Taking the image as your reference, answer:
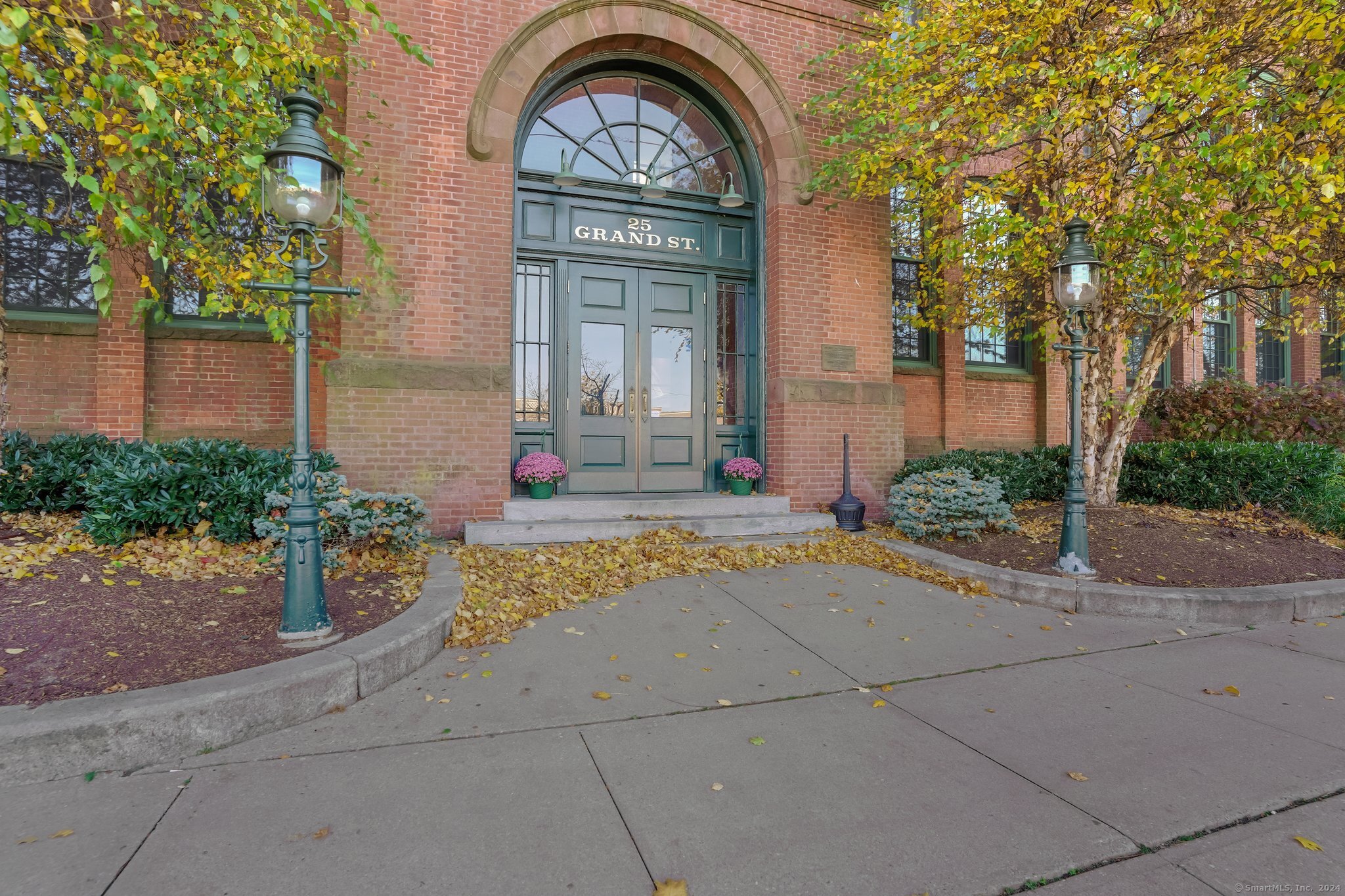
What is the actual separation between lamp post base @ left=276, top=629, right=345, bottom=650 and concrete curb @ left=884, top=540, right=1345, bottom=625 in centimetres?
500

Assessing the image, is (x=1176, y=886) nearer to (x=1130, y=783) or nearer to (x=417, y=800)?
(x=1130, y=783)

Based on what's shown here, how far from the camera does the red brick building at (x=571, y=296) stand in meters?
6.67

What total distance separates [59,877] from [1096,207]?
26.7 feet

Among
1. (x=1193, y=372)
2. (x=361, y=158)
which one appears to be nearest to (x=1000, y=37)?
(x=361, y=158)

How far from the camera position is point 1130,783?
2580 mm

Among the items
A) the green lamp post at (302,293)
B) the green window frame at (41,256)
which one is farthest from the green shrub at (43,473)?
the green lamp post at (302,293)

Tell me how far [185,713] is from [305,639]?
2.83 ft

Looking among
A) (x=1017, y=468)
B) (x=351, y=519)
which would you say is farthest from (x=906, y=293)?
(x=351, y=519)

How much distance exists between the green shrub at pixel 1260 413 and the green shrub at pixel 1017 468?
269 cm

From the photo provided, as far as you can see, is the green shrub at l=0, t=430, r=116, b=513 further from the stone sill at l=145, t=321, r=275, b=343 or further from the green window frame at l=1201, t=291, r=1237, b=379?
the green window frame at l=1201, t=291, r=1237, b=379

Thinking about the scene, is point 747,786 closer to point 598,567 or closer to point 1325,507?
point 598,567

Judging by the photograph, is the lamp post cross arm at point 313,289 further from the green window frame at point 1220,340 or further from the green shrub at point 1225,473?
the green window frame at point 1220,340

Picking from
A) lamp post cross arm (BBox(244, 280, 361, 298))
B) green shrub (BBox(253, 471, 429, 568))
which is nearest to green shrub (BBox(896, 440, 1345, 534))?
green shrub (BBox(253, 471, 429, 568))

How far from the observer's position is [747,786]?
253cm
